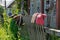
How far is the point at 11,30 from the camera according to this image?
7480 mm

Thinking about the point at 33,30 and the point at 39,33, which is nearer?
the point at 39,33

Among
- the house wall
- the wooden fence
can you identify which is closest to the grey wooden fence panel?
the wooden fence

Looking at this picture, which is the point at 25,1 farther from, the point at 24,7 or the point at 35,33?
the point at 35,33

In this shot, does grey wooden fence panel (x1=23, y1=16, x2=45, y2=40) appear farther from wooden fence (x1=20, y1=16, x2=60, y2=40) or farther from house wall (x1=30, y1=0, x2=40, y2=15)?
house wall (x1=30, y1=0, x2=40, y2=15)

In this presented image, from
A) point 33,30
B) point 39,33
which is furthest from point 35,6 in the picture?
point 39,33

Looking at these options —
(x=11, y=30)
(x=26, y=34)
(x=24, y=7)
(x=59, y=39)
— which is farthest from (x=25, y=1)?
(x=59, y=39)

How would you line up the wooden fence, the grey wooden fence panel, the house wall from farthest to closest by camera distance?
1. the house wall
2. the grey wooden fence panel
3. the wooden fence

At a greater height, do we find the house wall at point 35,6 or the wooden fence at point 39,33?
the house wall at point 35,6

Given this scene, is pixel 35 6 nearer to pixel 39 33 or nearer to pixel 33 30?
pixel 33 30

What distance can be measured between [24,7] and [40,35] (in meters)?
5.10

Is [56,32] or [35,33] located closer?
[56,32]

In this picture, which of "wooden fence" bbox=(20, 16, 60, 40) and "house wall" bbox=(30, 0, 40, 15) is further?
"house wall" bbox=(30, 0, 40, 15)

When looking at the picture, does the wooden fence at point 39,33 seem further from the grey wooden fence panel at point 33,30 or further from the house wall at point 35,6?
the house wall at point 35,6

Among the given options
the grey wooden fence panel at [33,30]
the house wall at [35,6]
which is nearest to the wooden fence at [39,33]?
the grey wooden fence panel at [33,30]
